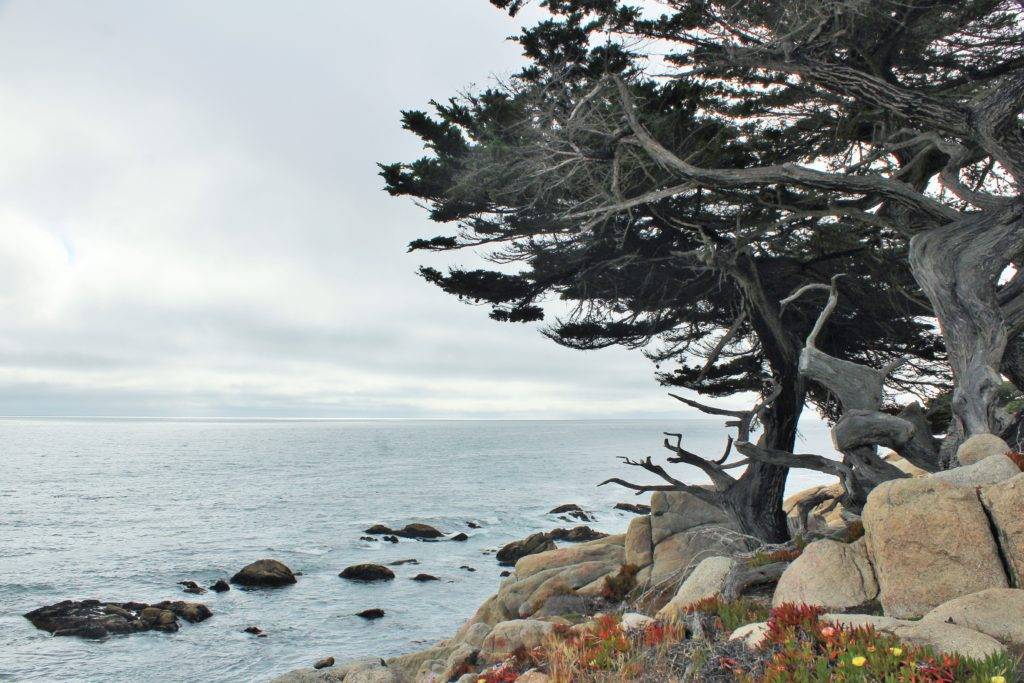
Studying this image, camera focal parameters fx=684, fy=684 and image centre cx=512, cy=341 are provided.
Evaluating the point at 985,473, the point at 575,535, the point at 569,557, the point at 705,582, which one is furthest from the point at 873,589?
the point at 575,535

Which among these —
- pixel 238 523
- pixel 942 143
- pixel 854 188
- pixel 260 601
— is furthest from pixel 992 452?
pixel 238 523

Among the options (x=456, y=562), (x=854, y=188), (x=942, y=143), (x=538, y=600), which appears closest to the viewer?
(x=854, y=188)

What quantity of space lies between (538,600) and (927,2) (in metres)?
13.2

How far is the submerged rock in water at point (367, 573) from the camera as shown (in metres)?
24.8

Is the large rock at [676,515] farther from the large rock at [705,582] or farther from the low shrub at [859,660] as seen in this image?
the low shrub at [859,660]

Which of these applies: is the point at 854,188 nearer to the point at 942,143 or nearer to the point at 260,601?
the point at 942,143

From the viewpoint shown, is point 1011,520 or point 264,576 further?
point 264,576

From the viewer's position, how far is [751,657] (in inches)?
195

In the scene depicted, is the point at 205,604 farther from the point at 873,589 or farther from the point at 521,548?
the point at 873,589

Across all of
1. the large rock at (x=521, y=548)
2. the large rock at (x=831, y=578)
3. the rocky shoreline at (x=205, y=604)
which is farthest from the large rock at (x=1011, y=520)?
the large rock at (x=521, y=548)

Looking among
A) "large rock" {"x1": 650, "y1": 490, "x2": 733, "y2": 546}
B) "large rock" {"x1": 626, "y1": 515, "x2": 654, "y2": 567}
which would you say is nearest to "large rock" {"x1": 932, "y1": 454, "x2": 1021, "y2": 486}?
"large rock" {"x1": 650, "y1": 490, "x2": 733, "y2": 546}

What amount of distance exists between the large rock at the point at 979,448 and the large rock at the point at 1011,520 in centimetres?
165

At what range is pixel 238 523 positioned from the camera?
37500 millimetres

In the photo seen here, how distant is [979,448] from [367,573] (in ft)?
70.6
